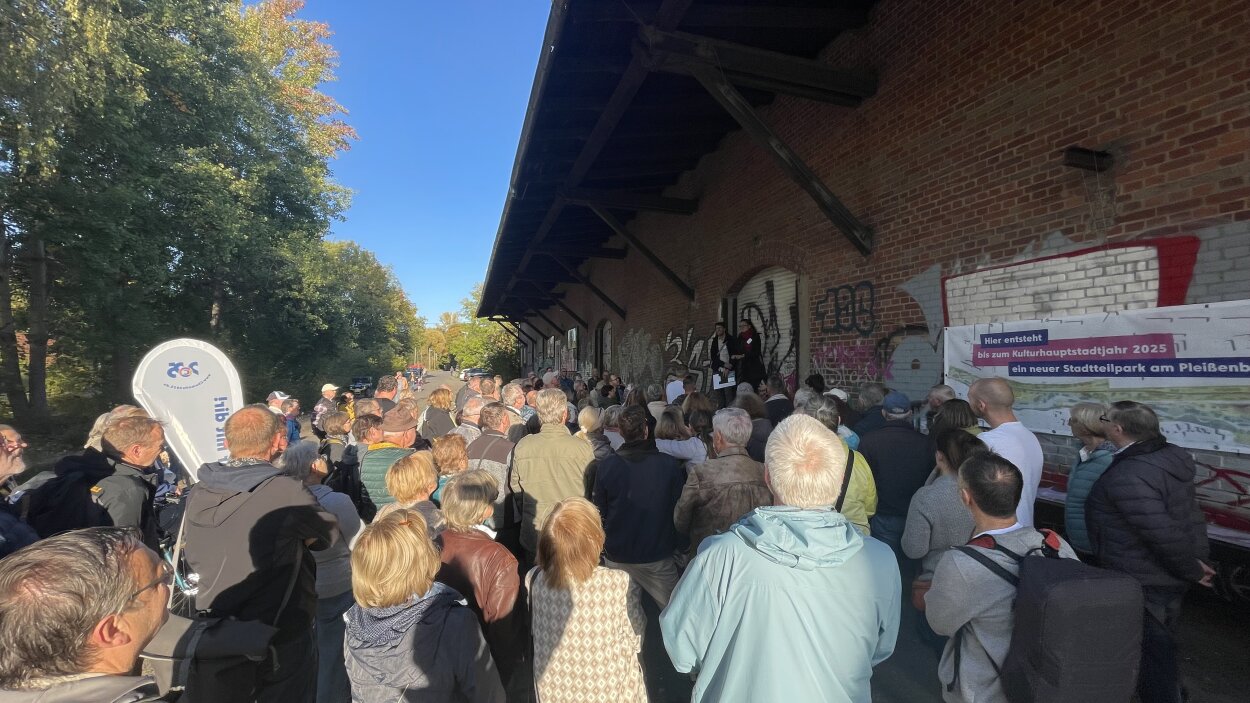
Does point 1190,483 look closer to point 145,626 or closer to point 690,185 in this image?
point 145,626

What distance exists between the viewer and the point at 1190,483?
258 cm

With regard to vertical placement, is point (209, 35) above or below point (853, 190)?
above

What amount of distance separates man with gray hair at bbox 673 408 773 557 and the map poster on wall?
3.08m

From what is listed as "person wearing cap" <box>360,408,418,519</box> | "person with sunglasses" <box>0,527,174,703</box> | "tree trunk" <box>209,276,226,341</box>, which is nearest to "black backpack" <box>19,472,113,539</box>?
"person wearing cap" <box>360,408,418,519</box>

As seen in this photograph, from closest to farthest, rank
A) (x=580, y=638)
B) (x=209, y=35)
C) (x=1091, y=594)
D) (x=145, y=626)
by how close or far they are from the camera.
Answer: (x=145, y=626) → (x=1091, y=594) → (x=580, y=638) → (x=209, y=35)

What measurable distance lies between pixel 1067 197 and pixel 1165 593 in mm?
3109

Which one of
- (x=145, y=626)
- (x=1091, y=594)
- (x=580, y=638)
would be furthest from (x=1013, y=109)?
(x=145, y=626)

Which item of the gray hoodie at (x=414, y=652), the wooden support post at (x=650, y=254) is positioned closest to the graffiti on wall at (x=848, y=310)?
the wooden support post at (x=650, y=254)

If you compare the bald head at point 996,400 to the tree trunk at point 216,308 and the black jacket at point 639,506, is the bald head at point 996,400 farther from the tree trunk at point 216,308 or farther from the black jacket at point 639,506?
the tree trunk at point 216,308

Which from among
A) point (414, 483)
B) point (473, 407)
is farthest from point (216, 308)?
point (414, 483)

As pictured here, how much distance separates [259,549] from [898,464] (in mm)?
3493

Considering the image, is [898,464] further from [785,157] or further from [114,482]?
[114,482]

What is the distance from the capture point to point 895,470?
3490 millimetres

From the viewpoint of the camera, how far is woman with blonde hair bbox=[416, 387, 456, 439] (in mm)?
5660
